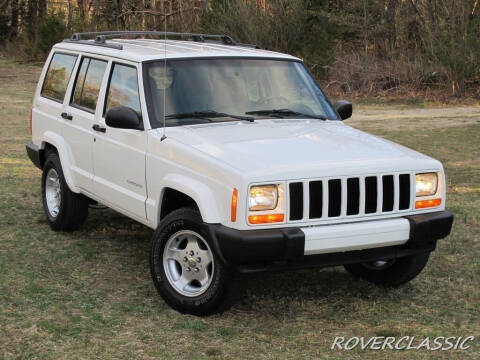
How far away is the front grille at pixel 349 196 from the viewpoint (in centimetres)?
486

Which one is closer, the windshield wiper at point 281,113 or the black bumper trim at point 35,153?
the windshield wiper at point 281,113

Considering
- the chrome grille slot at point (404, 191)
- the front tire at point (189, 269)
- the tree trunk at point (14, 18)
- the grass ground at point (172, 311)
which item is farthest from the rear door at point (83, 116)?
the tree trunk at point (14, 18)

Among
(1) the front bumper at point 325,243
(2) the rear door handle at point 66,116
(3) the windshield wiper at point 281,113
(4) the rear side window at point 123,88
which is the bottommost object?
(1) the front bumper at point 325,243

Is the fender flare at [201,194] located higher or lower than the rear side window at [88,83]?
lower

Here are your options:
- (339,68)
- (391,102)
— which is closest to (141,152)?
(391,102)

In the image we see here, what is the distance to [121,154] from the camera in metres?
6.13

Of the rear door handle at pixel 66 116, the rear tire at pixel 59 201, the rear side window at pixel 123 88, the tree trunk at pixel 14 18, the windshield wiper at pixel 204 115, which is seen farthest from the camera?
the tree trunk at pixel 14 18

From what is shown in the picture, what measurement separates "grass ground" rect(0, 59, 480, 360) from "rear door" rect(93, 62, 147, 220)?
649 mm

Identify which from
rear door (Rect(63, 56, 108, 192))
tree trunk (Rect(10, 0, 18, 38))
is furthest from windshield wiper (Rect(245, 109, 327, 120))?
tree trunk (Rect(10, 0, 18, 38))

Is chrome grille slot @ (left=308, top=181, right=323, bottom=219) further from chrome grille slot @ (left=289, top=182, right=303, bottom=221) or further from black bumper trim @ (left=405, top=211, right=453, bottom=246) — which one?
black bumper trim @ (left=405, top=211, right=453, bottom=246)

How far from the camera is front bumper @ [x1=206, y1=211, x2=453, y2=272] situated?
186 inches

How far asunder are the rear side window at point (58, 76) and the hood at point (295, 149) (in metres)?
2.09

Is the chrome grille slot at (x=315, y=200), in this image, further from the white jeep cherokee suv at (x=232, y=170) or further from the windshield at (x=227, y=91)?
the windshield at (x=227, y=91)

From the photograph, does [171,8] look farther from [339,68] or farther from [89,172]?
[89,172]
